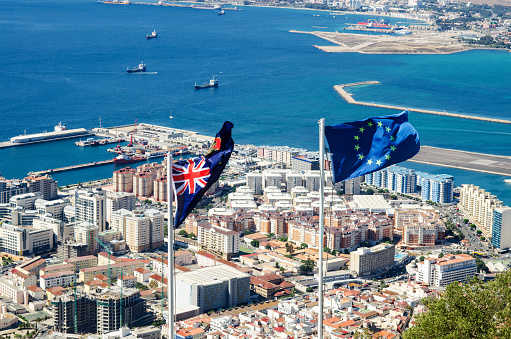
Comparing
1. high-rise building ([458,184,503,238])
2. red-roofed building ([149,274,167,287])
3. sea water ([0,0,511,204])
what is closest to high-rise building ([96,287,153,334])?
red-roofed building ([149,274,167,287])

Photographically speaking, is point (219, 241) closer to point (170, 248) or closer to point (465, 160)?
point (465, 160)

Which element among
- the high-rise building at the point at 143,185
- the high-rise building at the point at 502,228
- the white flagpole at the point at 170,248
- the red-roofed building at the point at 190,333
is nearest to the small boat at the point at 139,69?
the high-rise building at the point at 143,185

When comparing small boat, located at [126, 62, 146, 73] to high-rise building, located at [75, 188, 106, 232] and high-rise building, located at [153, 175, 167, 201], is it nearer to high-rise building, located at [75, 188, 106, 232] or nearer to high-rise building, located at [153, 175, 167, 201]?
high-rise building, located at [153, 175, 167, 201]

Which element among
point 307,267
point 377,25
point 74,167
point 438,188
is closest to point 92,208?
point 307,267

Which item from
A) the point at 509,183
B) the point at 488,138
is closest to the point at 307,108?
the point at 488,138

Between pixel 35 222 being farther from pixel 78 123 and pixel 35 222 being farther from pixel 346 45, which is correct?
pixel 346 45

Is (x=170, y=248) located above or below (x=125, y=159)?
above
